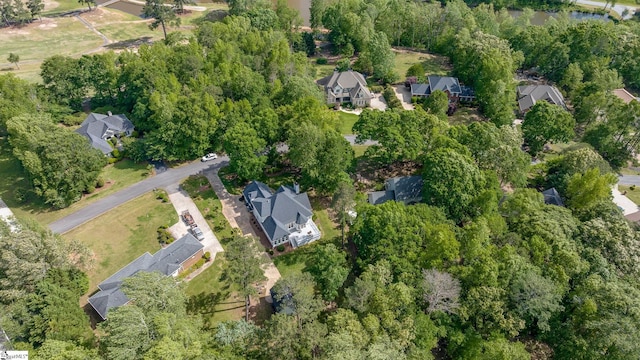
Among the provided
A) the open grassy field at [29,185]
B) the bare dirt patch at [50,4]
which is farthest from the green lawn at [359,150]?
the bare dirt patch at [50,4]

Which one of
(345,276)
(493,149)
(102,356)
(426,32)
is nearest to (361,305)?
(345,276)

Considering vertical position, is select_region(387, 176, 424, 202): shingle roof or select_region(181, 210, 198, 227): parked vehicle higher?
select_region(387, 176, 424, 202): shingle roof

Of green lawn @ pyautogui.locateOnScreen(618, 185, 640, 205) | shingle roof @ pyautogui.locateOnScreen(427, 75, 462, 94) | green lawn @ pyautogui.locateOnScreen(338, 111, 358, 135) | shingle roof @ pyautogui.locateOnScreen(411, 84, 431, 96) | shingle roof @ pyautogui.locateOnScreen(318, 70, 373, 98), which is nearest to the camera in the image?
green lawn @ pyautogui.locateOnScreen(618, 185, 640, 205)

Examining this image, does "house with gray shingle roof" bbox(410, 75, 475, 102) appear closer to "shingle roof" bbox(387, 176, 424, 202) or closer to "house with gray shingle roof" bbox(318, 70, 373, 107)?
"house with gray shingle roof" bbox(318, 70, 373, 107)

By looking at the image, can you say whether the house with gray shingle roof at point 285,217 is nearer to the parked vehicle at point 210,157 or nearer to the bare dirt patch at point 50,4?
the parked vehicle at point 210,157

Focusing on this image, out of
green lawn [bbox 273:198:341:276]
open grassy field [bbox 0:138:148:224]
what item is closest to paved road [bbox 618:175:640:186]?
green lawn [bbox 273:198:341:276]

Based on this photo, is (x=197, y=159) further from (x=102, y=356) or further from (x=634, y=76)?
(x=634, y=76)

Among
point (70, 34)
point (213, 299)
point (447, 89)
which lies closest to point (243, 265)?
point (213, 299)
